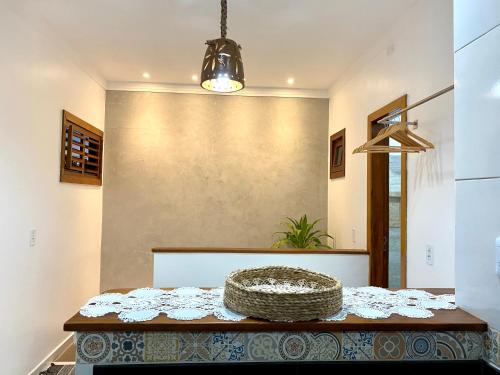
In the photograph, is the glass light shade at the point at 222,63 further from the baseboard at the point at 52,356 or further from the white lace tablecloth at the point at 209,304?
the baseboard at the point at 52,356

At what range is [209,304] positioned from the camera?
109cm

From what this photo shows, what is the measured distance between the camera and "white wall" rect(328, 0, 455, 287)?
1.88 m

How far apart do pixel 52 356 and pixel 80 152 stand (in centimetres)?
181

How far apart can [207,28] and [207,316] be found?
234 cm

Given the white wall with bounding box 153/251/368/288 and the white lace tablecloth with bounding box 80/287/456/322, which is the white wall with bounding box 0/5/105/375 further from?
the white lace tablecloth with bounding box 80/287/456/322

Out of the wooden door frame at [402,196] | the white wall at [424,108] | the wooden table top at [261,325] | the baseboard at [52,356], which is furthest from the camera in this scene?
the baseboard at [52,356]

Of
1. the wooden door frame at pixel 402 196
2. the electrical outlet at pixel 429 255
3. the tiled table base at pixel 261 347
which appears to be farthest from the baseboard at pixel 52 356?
the electrical outlet at pixel 429 255

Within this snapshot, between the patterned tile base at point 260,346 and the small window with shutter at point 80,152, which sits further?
the small window with shutter at point 80,152

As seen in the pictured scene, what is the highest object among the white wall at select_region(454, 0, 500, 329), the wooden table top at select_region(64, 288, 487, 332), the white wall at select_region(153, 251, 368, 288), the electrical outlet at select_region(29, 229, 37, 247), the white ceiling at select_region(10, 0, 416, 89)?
the white ceiling at select_region(10, 0, 416, 89)

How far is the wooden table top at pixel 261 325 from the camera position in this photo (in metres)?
0.92

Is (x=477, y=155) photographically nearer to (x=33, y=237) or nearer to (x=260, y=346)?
(x=260, y=346)

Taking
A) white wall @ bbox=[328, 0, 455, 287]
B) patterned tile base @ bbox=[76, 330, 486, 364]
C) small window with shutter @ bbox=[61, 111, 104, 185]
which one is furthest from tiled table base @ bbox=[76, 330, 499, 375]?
small window with shutter @ bbox=[61, 111, 104, 185]

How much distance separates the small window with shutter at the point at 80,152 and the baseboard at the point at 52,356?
144 centimetres

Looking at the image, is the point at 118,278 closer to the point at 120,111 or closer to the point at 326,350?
the point at 120,111
